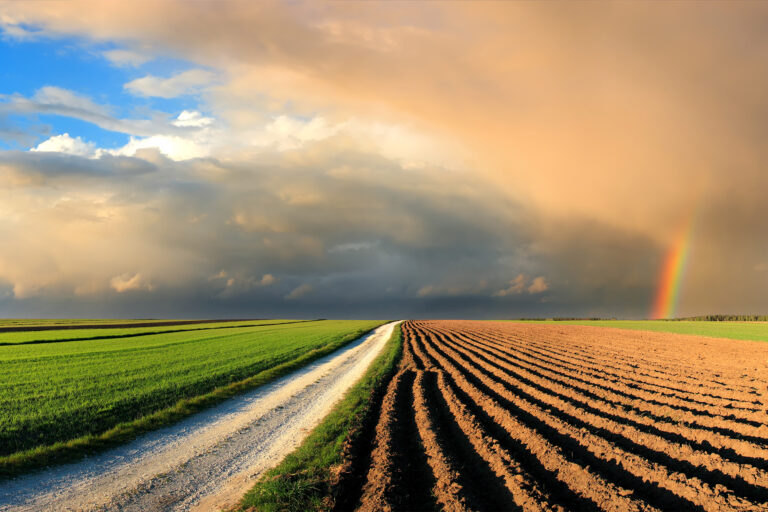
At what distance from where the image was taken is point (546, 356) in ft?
103

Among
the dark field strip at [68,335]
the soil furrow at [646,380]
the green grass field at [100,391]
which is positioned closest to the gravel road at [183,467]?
the green grass field at [100,391]

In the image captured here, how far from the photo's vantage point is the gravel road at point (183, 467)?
7988 millimetres

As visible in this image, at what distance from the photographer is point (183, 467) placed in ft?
31.7

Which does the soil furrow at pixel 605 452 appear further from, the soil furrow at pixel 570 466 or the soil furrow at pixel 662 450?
the soil furrow at pixel 662 450

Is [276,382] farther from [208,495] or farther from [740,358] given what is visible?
[740,358]

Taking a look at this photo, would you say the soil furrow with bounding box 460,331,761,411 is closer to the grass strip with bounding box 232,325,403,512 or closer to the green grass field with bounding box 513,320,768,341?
the grass strip with bounding box 232,325,403,512

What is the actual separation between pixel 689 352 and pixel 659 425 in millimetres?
29519

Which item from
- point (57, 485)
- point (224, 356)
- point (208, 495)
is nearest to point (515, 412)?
point (208, 495)

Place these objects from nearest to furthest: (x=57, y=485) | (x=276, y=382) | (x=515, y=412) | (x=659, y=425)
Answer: (x=57, y=485)
(x=659, y=425)
(x=515, y=412)
(x=276, y=382)

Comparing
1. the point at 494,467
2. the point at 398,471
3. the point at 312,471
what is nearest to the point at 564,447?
Answer: the point at 494,467

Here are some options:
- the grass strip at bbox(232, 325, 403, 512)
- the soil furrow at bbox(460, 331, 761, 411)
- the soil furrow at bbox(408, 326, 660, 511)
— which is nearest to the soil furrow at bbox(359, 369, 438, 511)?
the grass strip at bbox(232, 325, 403, 512)

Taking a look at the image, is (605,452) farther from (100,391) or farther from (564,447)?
(100,391)

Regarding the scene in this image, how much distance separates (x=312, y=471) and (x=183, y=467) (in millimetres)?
3130

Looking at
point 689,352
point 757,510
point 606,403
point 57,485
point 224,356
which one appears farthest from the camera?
point 689,352
